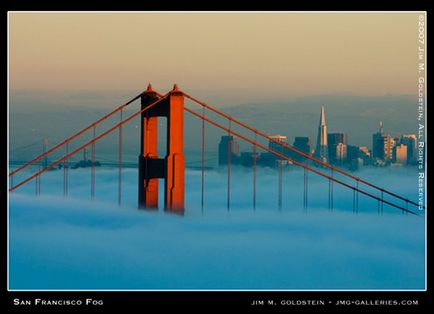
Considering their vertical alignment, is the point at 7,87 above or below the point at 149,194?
above

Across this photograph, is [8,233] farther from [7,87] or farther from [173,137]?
[173,137]

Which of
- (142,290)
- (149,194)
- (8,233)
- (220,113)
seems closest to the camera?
(142,290)

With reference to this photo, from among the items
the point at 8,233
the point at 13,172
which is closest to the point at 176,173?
the point at 13,172

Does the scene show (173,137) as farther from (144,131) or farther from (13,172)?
(13,172)

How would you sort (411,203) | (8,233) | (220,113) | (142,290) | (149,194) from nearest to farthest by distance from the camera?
(142,290)
(8,233)
(411,203)
(220,113)
(149,194)

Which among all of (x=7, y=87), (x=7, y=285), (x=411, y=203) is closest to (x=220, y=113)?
(x=411, y=203)

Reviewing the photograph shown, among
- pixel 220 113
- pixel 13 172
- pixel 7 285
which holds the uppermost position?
pixel 220 113

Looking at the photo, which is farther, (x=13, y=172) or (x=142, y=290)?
(x=13, y=172)
